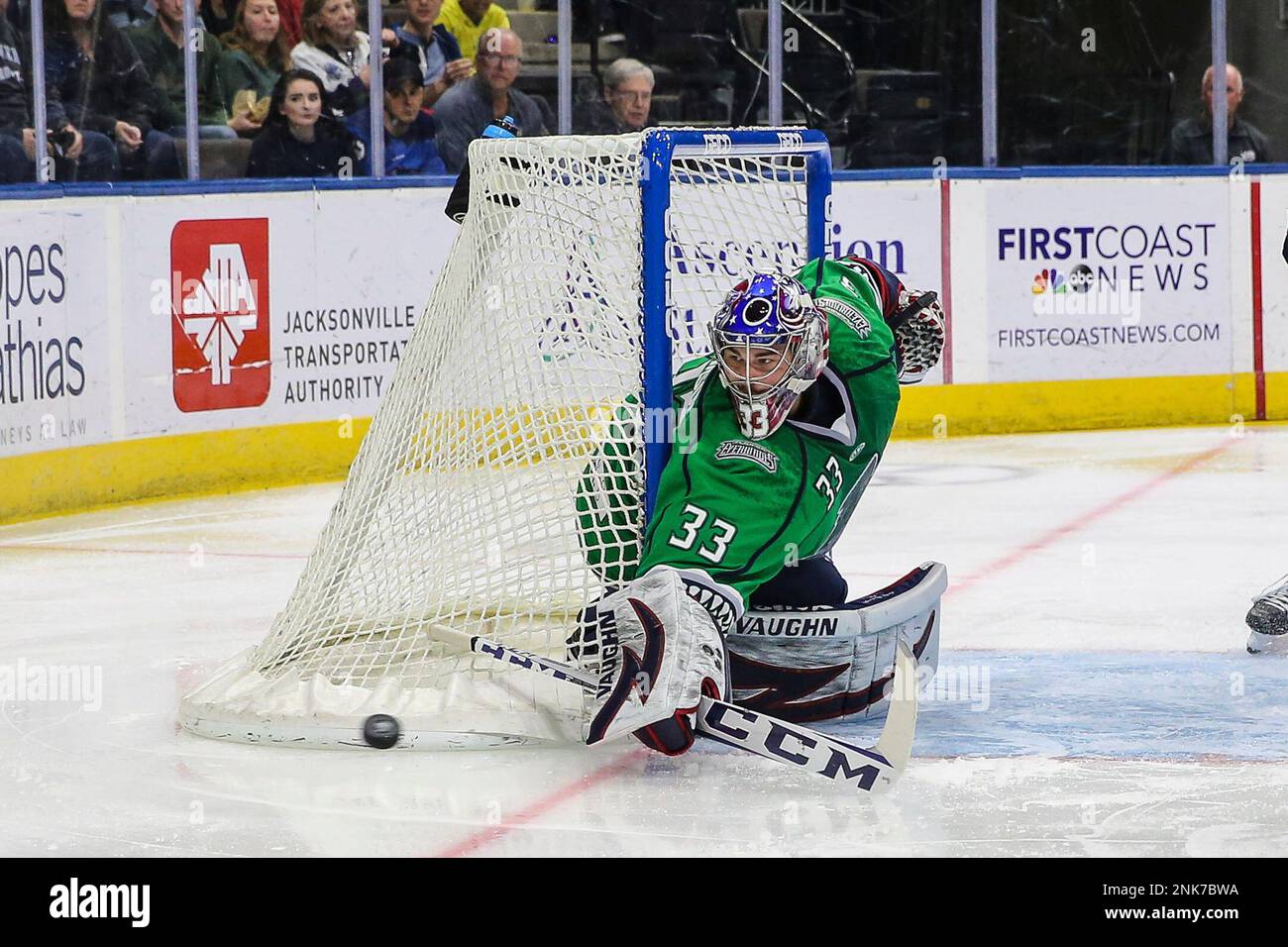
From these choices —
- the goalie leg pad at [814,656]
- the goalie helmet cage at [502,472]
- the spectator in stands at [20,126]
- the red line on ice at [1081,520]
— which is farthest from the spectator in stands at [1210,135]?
the goalie leg pad at [814,656]

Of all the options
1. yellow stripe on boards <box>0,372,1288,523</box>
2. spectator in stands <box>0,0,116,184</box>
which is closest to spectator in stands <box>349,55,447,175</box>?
yellow stripe on boards <box>0,372,1288,523</box>

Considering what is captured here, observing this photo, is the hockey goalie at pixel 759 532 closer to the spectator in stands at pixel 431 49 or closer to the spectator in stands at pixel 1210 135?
the spectator in stands at pixel 431 49

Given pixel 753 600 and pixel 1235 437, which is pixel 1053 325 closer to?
pixel 1235 437

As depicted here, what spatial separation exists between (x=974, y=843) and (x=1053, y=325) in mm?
6120

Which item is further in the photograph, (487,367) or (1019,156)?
(1019,156)

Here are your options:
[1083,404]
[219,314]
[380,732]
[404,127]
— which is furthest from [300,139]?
[380,732]

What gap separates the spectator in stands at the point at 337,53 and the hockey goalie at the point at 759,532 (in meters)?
4.40

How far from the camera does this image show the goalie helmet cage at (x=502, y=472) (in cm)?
388

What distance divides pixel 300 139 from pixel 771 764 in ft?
16.0

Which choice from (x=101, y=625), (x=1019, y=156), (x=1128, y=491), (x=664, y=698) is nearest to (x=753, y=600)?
(x=664, y=698)

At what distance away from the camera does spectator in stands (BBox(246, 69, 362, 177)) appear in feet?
25.9

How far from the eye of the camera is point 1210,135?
935cm

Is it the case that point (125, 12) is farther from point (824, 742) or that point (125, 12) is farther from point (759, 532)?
point (824, 742)

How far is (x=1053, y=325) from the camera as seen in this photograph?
9047mm
